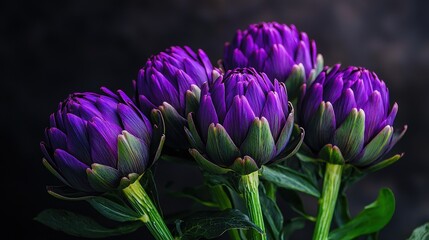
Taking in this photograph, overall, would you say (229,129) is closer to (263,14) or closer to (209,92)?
(209,92)

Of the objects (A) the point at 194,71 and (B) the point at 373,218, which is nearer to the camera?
(A) the point at 194,71

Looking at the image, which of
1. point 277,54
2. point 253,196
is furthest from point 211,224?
point 277,54

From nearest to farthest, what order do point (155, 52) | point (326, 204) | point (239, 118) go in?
point (239, 118)
point (326, 204)
point (155, 52)

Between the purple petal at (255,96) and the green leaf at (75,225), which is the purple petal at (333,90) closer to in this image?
the purple petal at (255,96)

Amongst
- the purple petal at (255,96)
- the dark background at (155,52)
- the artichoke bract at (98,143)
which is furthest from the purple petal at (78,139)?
the dark background at (155,52)

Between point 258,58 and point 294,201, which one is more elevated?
point 258,58

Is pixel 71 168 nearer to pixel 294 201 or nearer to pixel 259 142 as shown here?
pixel 259 142
